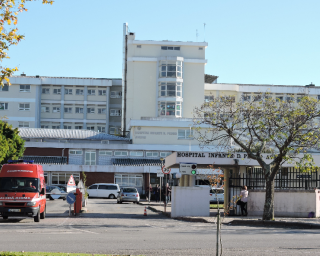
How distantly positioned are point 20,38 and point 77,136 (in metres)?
63.8

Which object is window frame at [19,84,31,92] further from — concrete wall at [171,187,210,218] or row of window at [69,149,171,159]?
concrete wall at [171,187,210,218]

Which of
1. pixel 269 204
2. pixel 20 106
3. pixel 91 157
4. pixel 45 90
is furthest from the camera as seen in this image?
pixel 45 90

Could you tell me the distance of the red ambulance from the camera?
2133 centimetres

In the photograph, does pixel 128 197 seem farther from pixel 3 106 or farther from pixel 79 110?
pixel 79 110

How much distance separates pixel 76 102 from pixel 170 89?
2085 centimetres

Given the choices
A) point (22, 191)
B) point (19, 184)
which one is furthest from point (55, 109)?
point (22, 191)

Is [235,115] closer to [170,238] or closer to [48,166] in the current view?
[170,238]

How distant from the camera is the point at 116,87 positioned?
296 feet

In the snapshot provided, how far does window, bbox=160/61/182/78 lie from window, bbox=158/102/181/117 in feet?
13.6

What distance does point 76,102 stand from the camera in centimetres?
8912

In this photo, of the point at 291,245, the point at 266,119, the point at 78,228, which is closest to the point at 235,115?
the point at 266,119

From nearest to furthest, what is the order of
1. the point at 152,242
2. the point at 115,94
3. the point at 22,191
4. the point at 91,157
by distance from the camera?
the point at 152,242 < the point at 22,191 < the point at 91,157 < the point at 115,94

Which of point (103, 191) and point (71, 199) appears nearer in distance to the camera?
point (71, 199)

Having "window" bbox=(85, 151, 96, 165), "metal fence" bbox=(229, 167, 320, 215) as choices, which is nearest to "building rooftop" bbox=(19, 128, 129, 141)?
"window" bbox=(85, 151, 96, 165)
